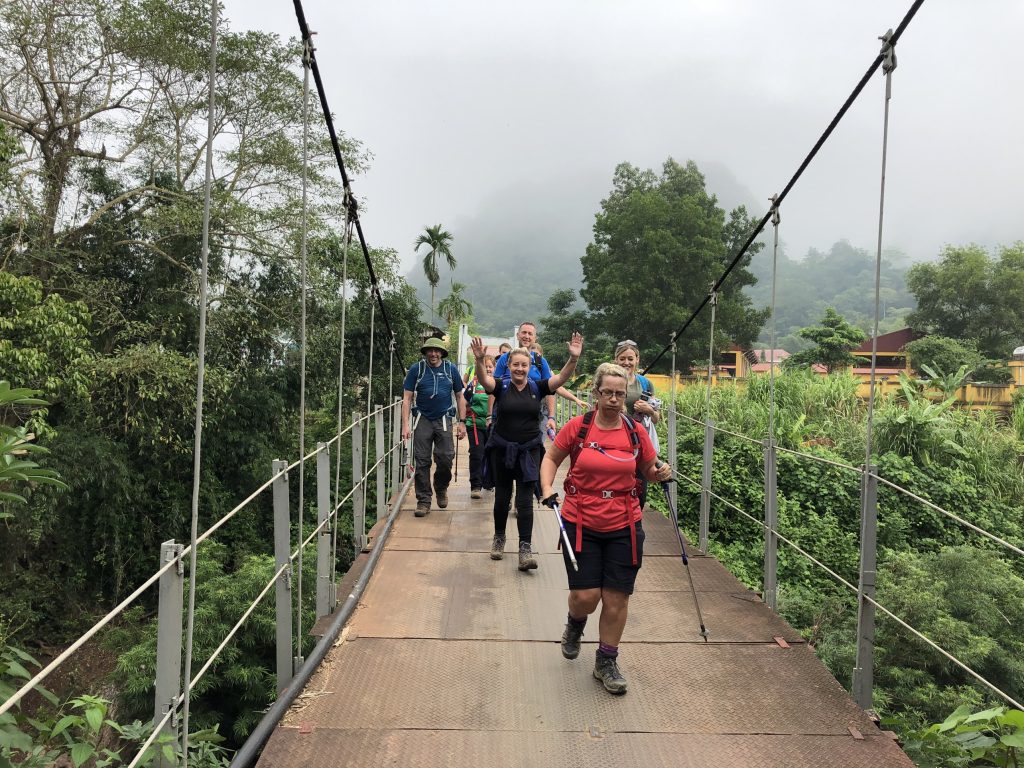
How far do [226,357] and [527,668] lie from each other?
9.51 meters

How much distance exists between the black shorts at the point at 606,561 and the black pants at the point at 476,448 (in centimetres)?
310

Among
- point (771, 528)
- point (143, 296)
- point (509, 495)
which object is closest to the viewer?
point (771, 528)

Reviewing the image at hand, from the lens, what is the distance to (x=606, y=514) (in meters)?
2.81

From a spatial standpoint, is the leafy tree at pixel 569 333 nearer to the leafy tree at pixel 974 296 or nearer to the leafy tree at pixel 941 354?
the leafy tree at pixel 941 354

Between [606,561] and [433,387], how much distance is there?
2642 millimetres

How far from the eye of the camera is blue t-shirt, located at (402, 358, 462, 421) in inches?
209

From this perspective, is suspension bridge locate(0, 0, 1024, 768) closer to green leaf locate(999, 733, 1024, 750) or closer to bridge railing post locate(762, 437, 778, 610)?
bridge railing post locate(762, 437, 778, 610)

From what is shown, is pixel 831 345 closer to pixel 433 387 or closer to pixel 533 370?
pixel 433 387

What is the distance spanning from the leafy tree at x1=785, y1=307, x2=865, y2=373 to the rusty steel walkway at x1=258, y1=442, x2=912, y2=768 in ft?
75.7

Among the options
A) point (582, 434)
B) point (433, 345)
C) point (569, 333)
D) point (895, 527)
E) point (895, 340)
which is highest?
point (895, 340)

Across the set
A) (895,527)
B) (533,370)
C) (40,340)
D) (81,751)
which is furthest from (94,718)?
(895,527)

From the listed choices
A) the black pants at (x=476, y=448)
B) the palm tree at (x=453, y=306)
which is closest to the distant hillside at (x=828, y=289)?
the palm tree at (x=453, y=306)

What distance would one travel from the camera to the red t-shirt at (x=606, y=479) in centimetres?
282

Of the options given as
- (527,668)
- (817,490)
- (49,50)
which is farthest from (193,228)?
(527,668)
